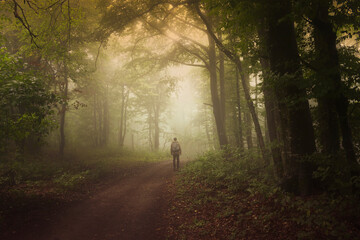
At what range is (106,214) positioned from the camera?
720 cm

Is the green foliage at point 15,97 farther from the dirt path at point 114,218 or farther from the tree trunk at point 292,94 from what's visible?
the tree trunk at point 292,94

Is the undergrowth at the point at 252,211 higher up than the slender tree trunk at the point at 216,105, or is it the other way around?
the slender tree trunk at the point at 216,105

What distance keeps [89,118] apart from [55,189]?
58.1 ft

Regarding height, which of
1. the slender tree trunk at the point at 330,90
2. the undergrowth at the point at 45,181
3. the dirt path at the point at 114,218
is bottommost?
the dirt path at the point at 114,218

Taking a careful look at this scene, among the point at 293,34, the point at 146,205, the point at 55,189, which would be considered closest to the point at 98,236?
the point at 146,205

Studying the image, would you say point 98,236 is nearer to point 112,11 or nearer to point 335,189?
point 335,189

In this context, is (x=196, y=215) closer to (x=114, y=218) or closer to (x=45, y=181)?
(x=114, y=218)

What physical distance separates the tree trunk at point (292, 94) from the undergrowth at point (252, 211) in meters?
0.69

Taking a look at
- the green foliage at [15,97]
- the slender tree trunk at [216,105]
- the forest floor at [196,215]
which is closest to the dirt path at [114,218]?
the forest floor at [196,215]

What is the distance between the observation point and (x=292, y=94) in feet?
17.9

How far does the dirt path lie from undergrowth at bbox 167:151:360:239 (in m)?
0.69

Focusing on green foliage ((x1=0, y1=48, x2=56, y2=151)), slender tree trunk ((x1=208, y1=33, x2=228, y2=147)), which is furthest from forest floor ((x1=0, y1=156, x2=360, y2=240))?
slender tree trunk ((x1=208, y1=33, x2=228, y2=147))

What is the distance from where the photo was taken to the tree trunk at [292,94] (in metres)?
5.37

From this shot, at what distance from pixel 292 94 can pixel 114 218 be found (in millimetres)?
6681
